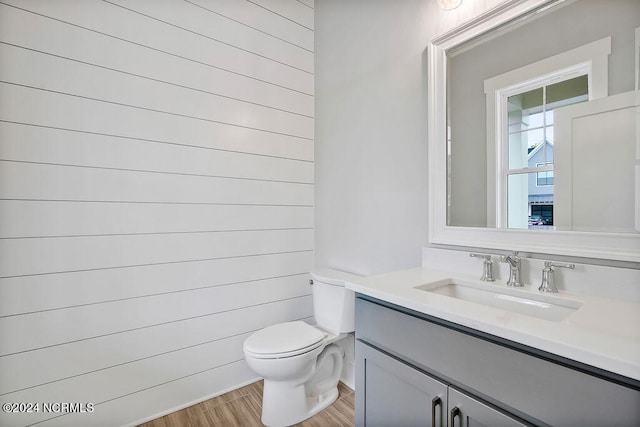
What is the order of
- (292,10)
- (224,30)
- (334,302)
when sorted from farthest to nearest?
(292,10)
(224,30)
(334,302)

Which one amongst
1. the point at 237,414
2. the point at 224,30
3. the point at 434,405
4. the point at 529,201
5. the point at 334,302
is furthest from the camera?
the point at 224,30

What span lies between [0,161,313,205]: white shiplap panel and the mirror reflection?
119cm

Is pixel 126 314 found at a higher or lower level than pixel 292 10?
lower

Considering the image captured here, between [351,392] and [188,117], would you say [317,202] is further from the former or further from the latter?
[351,392]

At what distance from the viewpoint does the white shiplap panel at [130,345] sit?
135cm

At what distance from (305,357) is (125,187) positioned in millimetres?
1266

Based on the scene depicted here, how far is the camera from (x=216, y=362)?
1849 millimetres

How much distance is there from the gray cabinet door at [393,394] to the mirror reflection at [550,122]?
2.27 feet

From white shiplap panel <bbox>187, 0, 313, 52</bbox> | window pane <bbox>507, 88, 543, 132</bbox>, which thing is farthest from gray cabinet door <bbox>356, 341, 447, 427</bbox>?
white shiplap panel <bbox>187, 0, 313, 52</bbox>

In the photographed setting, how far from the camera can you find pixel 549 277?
104 centimetres

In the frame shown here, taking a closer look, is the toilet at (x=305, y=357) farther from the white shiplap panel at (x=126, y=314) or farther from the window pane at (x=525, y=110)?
the window pane at (x=525, y=110)

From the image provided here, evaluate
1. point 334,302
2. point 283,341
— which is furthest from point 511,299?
point 283,341

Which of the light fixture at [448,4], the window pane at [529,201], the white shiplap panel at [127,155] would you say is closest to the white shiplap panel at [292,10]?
the white shiplap panel at [127,155]

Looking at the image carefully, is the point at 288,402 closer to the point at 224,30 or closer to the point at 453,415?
the point at 453,415
